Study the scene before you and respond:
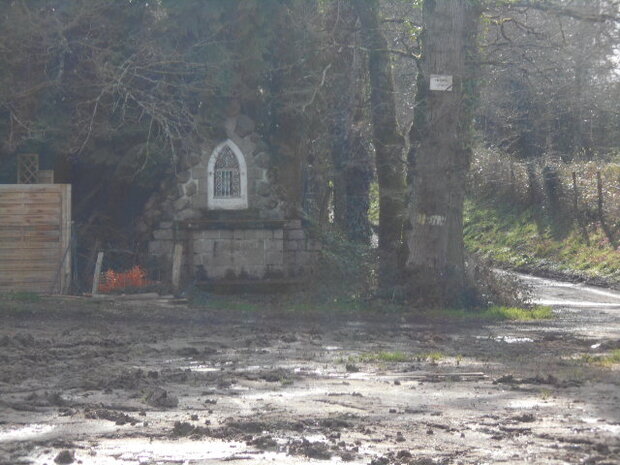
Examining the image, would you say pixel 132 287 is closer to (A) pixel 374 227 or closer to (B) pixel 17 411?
(A) pixel 374 227

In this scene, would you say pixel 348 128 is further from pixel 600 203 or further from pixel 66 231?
pixel 600 203

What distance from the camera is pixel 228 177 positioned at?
22.5 meters

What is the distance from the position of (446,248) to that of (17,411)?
12736mm

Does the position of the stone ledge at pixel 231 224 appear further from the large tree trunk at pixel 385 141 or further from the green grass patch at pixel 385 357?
the green grass patch at pixel 385 357

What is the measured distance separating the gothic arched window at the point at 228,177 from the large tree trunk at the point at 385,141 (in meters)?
3.09

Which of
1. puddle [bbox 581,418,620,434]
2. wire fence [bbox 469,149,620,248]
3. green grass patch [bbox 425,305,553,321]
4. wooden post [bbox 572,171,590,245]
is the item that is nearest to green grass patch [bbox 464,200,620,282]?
wooden post [bbox 572,171,590,245]

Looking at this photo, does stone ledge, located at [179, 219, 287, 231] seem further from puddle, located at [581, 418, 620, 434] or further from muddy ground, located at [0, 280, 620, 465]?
puddle, located at [581, 418, 620, 434]

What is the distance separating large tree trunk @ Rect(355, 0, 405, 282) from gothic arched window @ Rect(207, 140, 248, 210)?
122 inches

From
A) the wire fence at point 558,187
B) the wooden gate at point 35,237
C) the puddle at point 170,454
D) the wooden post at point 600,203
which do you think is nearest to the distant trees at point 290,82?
the wooden gate at point 35,237

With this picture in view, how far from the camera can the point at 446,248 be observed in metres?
20.1

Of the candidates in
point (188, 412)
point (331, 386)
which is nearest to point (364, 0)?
point (331, 386)

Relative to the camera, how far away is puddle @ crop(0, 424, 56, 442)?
7.32 meters

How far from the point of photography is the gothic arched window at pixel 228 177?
→ 22.4 meters

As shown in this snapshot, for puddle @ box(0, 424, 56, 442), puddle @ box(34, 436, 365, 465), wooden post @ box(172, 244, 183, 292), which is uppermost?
wooden post @ box(172, 244, 183, 292)
